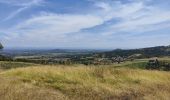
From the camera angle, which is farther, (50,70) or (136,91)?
(50,70)

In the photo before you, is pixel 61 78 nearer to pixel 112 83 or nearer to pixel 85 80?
pixel 85 80

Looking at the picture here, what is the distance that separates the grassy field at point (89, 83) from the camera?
50.9ft

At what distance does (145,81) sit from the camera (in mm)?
22438

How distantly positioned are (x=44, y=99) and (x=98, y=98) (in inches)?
119

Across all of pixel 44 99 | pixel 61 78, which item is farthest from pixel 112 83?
pixel 44 99

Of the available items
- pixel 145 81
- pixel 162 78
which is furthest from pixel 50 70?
pixel 162 78

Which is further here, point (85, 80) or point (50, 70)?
point (50, 70)

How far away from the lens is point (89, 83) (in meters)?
20.0

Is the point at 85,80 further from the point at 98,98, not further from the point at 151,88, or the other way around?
the point at 98,98

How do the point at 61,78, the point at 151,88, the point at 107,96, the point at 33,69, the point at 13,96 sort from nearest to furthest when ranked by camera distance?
the point at 13,96, the point at 107,96, the point at 151,88, the point at 61,78, the point at 33,69

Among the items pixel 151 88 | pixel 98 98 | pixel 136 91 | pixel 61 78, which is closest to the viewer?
pixel 98 98

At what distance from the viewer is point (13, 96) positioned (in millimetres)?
11984

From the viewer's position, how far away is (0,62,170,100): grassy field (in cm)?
1552

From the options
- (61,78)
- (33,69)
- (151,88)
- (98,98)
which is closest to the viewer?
(98,98)
